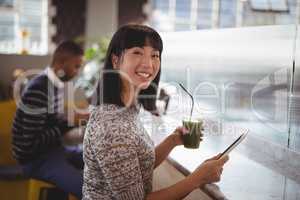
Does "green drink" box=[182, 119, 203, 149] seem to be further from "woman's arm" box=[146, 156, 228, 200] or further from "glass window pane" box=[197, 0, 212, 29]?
"glass window pane" box=[197, 0, 212, 29]

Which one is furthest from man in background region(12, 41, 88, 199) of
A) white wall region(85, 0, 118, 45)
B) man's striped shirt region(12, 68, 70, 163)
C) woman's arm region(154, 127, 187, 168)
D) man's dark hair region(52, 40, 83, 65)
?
white wall region(85, 0, 118, 45)

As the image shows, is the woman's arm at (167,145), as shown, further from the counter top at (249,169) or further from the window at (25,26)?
the window at (25,26)

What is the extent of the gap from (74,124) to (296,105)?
1.42 m

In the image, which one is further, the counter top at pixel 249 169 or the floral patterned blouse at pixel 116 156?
the counter top at pixel 249 169

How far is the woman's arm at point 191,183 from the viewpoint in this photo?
956 mm

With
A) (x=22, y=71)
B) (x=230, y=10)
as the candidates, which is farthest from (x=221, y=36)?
(x=22, y=71)

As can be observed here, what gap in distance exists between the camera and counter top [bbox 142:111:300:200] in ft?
3.32

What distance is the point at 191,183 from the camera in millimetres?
963

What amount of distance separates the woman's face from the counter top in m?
0.38

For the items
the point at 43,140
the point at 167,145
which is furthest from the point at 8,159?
the point at 167,145

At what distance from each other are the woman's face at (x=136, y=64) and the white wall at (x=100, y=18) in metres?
3.61

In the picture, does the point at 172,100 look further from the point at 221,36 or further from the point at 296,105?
the point at 296,105

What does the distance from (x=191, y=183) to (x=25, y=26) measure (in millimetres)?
4307

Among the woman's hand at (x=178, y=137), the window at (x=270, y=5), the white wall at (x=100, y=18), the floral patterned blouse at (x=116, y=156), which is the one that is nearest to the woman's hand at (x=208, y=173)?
the floral patterned blouse at (x=116, y=156)
